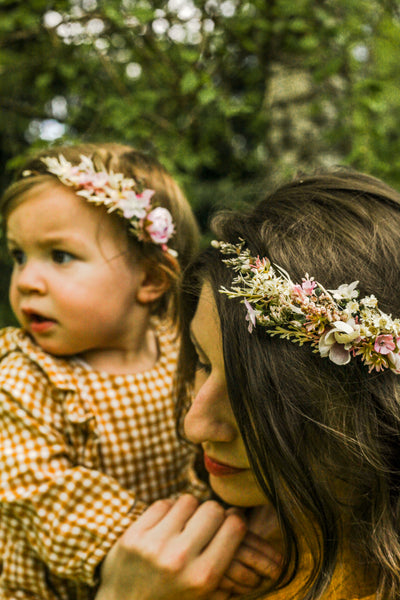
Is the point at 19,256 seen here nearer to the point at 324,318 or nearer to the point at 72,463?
the point at 72,463

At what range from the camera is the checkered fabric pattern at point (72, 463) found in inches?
71.5

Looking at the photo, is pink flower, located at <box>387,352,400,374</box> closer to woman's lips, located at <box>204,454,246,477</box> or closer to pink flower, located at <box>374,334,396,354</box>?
pink flower, located at <box>374,334,396,354</box>

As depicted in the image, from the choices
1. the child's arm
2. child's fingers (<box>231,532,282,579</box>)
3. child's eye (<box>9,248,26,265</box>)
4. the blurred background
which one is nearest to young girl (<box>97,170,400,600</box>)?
child's fingers (<box>231,532,282,579</box>)

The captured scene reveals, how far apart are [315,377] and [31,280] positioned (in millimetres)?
1056

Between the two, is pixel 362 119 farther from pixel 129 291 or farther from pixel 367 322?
pixel 367 322

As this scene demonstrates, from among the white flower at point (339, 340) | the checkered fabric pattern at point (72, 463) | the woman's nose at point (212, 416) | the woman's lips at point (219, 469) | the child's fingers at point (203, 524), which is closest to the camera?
the white flower at point (339, 340)

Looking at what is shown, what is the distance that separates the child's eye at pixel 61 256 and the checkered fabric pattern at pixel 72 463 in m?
0.32

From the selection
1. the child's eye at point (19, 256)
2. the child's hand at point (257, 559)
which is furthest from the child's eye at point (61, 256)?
the child's hand at point (257, 559)

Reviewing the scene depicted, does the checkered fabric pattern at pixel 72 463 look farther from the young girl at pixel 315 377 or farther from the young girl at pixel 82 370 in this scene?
the young girl at pixel 315 377

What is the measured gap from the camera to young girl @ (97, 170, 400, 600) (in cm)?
132

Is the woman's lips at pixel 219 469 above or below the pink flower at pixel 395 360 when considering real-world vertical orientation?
below

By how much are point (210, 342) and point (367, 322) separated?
402 millimetres

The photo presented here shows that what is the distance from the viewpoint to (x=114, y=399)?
211 centimetres

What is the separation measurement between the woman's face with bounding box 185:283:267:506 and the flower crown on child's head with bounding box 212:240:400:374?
0.57 feet
